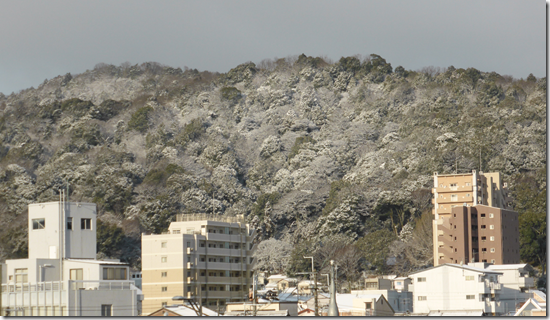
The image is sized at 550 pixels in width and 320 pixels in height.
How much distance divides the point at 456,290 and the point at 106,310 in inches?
866

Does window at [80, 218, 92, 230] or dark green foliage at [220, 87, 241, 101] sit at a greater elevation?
dark green foliage at [220, 87, 241, 101]

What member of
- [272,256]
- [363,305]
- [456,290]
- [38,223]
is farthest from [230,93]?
[38,223]

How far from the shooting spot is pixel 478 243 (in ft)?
182

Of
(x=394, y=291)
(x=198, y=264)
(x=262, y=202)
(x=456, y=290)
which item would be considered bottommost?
(x=394, y=291)

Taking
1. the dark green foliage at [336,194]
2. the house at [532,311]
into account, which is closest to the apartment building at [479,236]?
the dark green foliage at [336,194]

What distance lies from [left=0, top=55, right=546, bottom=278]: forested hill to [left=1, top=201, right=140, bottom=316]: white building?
2251cm

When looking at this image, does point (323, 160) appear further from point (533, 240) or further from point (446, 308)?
point (446, 308)

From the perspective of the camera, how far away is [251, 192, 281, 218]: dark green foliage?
2785 inches

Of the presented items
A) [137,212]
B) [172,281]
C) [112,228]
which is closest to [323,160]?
[137,212]

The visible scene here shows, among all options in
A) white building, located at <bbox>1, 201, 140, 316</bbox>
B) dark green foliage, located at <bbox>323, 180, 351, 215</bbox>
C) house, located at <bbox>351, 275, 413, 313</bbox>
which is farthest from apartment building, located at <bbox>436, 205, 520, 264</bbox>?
white building, located at <bbox>1, 201, 140, 316</bbox>

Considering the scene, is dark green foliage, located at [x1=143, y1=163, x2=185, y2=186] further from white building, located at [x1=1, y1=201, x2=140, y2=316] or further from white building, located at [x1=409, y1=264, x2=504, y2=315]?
white building, located at [x1=1, y1=201, x2=140, y2=316]

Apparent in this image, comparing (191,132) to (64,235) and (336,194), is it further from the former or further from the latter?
(64,235)

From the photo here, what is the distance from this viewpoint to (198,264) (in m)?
49.7

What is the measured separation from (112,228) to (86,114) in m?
42.6
